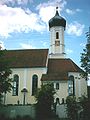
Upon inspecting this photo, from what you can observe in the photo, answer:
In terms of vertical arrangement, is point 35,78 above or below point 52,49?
below

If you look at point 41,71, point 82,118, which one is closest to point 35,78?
point 41,71

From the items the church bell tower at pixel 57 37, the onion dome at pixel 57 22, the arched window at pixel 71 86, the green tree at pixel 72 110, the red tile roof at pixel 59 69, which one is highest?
the onion dome at pixel 57 22

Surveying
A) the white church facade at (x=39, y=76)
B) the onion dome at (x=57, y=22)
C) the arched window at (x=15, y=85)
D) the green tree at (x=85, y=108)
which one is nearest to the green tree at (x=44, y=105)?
the green tree at (x=85, y=108)

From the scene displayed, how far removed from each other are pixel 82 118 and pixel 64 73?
24753 mm

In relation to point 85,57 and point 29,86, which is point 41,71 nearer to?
point 29,86

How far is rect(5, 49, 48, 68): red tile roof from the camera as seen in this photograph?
59906mm

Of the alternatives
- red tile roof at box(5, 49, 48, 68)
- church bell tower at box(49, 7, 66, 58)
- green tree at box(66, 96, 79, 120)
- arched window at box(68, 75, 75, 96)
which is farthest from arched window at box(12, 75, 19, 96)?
green tree at box(66, 96, 79, 120)

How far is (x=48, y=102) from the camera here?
38531 mm

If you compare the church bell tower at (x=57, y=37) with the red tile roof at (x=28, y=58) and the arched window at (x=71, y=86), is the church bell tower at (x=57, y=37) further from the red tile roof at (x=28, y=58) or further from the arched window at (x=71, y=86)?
the arched window at (x=71, y=86)

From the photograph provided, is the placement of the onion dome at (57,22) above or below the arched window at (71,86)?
above

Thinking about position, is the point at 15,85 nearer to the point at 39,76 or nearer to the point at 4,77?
the point at 39,76

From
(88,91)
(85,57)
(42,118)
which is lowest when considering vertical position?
(42,118)

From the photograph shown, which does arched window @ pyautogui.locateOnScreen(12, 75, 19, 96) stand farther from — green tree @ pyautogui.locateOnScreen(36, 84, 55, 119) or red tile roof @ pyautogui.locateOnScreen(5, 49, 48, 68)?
green tree @ pyautogui.locateOnScreen(36, 84, 55, 119)

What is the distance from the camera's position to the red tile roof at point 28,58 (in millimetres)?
59906
